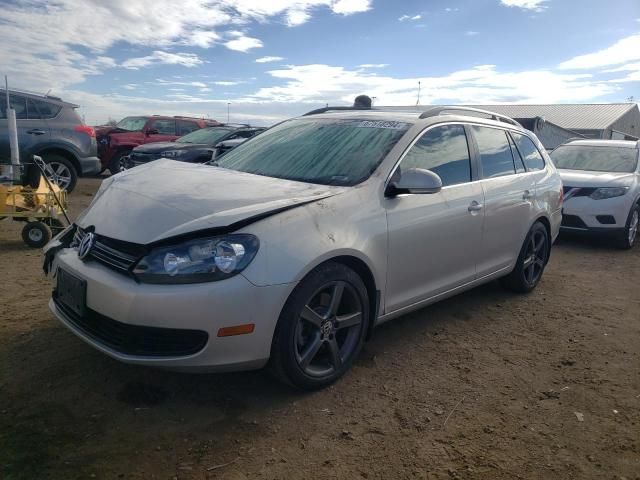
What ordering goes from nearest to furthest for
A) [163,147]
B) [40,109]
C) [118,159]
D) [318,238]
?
[318,238], [40,109], [163,147], [118,159]

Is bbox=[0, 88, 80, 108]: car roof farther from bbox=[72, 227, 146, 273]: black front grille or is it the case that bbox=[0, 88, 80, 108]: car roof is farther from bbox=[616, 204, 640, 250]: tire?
bbox=[616, 204, 640, 250]: tire

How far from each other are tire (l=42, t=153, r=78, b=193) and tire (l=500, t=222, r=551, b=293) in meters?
7.39

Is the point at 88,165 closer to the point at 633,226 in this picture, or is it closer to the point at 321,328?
the point at 321,328

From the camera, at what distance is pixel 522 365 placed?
3.57 meters

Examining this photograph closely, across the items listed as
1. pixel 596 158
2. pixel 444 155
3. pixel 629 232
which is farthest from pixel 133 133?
pixel 444 155

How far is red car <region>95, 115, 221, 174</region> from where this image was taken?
1384cm

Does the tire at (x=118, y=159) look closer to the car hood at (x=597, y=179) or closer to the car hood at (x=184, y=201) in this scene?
the car hood at (x=597, y=179)

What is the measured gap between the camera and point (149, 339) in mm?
2600

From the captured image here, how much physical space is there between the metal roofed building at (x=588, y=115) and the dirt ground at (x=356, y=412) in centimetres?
3418

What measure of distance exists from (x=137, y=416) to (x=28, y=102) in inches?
325

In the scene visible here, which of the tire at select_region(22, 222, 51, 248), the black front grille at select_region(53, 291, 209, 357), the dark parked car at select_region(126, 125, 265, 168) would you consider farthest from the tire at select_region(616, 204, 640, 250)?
the tire at select_region(22, 222, 51, 248)

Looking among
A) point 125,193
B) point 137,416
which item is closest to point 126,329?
point 137,416

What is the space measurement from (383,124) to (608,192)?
17.5ft

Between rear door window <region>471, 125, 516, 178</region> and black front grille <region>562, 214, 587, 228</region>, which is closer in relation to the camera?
rear door window <region>471, 125, 516, 178</region>
